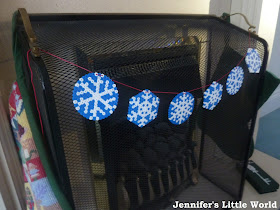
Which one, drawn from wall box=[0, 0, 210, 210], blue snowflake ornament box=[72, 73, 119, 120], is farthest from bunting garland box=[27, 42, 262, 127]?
wall box=[0, 0, 210, 210]

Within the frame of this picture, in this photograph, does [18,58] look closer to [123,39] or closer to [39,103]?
[39,103]

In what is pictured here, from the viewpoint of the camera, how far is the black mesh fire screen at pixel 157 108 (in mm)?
478

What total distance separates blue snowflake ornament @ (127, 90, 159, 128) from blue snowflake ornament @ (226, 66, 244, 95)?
285 mm

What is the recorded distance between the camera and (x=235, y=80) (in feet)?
2.34

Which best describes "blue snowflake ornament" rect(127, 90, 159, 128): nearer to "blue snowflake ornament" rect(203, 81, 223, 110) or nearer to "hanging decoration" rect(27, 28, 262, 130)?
"hanging decoration" rect(27, 28, 262, 130)

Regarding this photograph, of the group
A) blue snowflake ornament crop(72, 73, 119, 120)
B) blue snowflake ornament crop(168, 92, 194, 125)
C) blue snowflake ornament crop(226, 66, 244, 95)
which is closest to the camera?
blue snowflake ornament crop(72, 73, 119, 120)

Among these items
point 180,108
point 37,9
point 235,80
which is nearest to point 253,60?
point 235,80

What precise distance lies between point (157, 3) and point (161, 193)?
684 millimetres

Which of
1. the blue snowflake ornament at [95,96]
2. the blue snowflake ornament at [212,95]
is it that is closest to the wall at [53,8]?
the blue snowflake ornament at [95,96]

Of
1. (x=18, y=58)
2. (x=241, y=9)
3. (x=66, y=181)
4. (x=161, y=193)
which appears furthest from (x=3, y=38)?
(x=241, y=9)

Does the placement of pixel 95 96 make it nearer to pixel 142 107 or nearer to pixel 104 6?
pixel 142 107

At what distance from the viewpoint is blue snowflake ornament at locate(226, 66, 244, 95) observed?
2.28 feet

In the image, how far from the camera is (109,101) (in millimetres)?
482

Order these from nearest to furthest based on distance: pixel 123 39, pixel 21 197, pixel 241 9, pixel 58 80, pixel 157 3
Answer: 1. pixel 58 80
2. pixel 123 39
3. pixel 21 197
4. pixel 157 3
5. pixel 241 9
